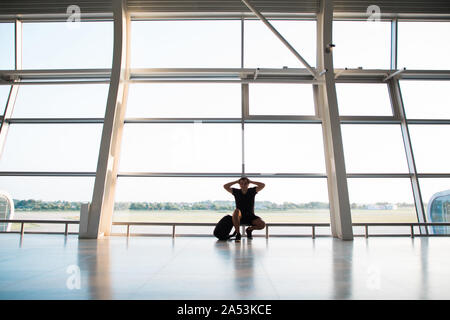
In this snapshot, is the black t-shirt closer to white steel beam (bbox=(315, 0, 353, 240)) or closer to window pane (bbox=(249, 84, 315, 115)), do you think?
white steel beam (bbox=(315, 0, 353, 240))

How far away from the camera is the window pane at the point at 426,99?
26.1 feet

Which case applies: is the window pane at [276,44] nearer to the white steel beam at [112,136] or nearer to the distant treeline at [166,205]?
the white steel beam at [112,136]

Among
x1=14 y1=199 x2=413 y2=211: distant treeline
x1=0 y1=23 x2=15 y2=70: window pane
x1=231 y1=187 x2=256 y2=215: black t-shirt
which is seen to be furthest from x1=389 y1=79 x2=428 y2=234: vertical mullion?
x1=0 y1=23 x2=15 y2=70: window pane

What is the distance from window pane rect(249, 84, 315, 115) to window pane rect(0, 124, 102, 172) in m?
3.55

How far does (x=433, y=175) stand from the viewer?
7.55 meters

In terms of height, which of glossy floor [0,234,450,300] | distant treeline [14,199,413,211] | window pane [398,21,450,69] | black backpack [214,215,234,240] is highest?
window pane [398,21,450,69]

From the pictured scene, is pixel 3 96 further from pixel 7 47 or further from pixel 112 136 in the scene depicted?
pixel 112 136

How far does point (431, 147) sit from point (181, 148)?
553cm

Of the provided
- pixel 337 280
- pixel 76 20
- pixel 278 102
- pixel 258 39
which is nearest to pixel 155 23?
pixel 76 20

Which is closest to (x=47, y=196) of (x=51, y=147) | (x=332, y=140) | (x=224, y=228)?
(x=51, y=147)

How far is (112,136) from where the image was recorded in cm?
734

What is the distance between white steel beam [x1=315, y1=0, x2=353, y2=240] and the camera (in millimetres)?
7078

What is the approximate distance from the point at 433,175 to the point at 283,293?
662cm

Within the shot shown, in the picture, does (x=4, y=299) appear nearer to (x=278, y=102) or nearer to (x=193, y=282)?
(x=193, y=282)
